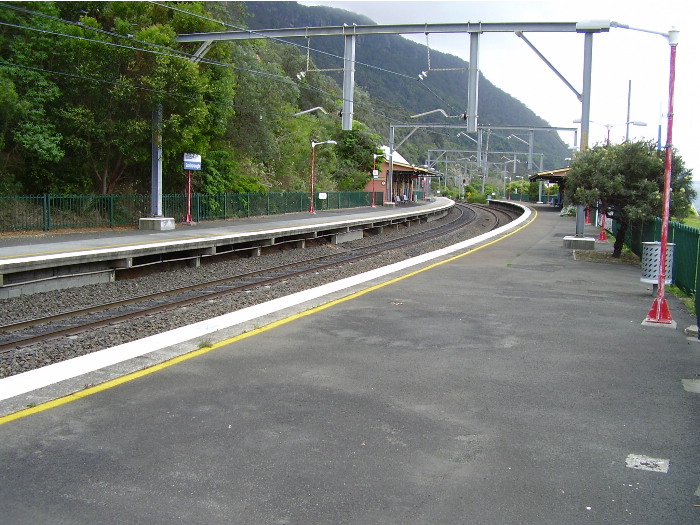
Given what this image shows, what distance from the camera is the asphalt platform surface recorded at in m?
4.66

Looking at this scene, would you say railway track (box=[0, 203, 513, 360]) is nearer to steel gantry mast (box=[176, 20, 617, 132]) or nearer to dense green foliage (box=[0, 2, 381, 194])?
steel gantry mast (box=[176, 20, 617, 132])

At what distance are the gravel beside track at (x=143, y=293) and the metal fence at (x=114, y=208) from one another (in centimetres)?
675

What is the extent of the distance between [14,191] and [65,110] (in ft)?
11.6

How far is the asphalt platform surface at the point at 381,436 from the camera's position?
466cm

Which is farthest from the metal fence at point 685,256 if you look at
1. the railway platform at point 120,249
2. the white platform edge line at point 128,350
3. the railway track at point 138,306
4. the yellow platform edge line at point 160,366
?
the railway platform at point 120,249

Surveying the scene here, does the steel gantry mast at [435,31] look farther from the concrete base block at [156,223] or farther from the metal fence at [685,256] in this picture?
the concrete base block at [156,223]

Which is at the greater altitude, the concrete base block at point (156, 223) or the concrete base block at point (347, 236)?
the concrete base block at point (156, 223)

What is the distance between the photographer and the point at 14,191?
25.3m

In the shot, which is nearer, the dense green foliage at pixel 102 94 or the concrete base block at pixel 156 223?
the dense green foliage at pixel 102 94

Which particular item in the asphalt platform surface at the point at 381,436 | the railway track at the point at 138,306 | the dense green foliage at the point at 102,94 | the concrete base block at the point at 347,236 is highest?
the dense green foliage at the point at 102,94

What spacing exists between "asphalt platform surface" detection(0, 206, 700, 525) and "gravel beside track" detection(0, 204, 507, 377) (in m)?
2.39

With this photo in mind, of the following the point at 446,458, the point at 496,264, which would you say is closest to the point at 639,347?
the point at 446,458

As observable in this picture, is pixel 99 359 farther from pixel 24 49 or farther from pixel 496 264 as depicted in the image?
pixel 24 49

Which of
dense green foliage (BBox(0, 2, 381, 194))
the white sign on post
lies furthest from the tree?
the white sign on post
